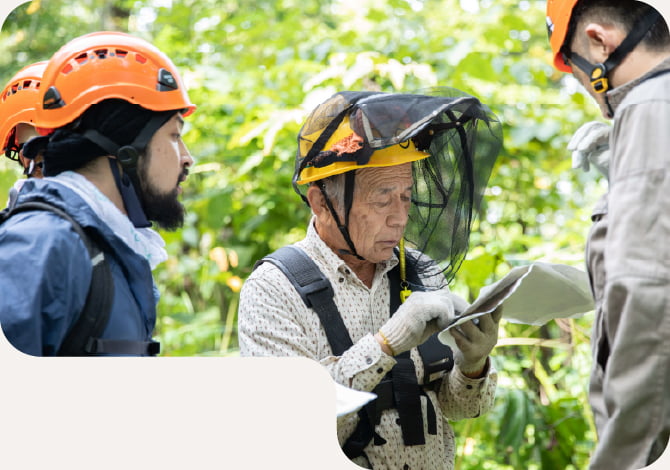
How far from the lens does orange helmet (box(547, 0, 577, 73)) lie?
193 centimetres

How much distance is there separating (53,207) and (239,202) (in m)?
3.44

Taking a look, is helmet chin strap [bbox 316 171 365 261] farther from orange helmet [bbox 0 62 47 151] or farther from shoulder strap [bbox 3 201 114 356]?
orange helmet [bbox 0 62 47 151]

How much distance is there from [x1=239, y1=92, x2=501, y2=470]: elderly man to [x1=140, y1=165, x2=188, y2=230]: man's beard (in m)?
0.35

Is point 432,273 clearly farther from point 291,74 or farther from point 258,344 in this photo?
point 291,74

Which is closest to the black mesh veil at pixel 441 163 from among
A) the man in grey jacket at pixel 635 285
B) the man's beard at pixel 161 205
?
the man's beard at pixel 161 205

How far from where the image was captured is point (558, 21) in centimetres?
197

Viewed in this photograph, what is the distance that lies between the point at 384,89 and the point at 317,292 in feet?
9.51

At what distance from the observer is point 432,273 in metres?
2.63

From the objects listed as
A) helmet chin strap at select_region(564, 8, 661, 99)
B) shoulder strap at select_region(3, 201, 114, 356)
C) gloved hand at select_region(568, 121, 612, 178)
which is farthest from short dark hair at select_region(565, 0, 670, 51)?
shoulder strap at select_region(3, 201, 114, 356)

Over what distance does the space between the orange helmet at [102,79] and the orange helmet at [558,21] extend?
1197 millimetres

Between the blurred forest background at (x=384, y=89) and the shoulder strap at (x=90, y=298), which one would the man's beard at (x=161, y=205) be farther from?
the blurred forest background at (x=384, y=89)

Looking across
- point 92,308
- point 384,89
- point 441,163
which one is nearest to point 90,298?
point 92,308

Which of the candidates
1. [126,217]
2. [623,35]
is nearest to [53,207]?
[126,217]

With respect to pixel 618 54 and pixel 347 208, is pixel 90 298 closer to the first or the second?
pixel 347 208
